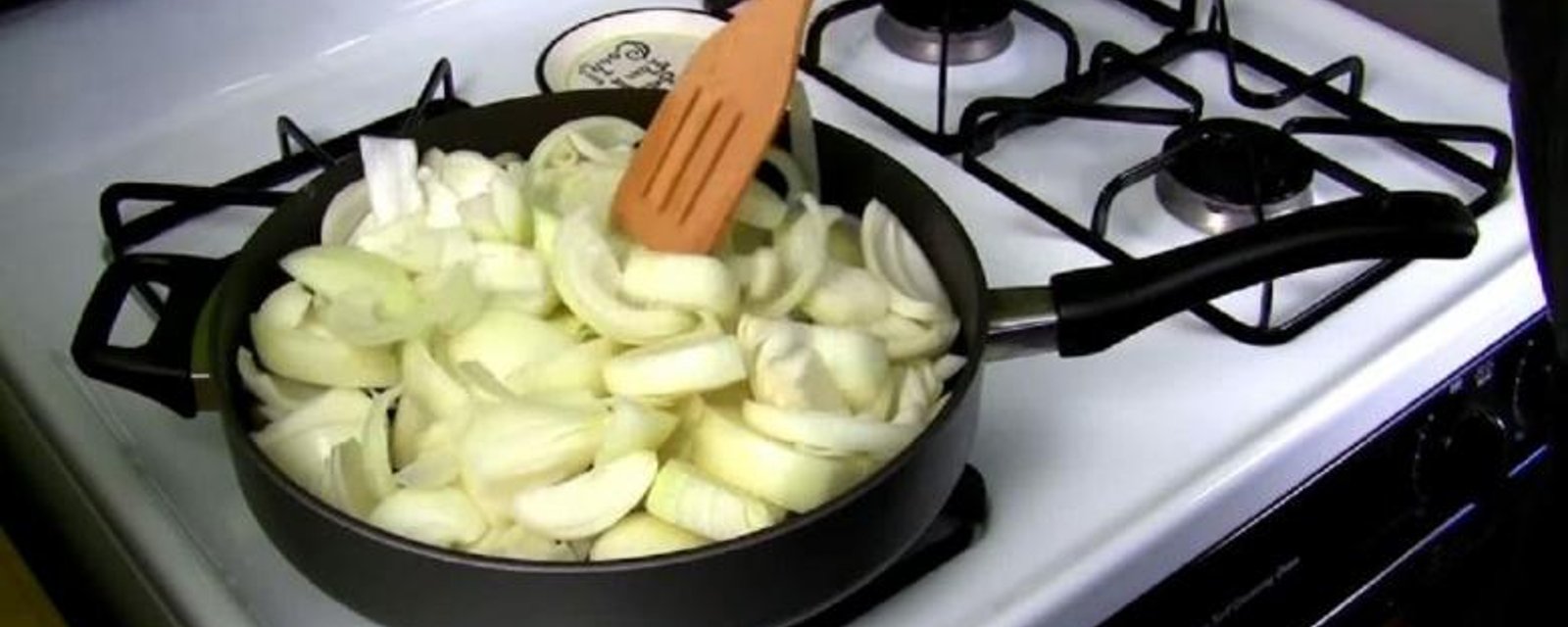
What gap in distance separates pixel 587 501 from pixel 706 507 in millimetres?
40

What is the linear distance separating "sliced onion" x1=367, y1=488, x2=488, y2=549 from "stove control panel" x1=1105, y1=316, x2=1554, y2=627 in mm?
265

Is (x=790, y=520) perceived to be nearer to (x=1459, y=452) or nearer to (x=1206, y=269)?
(x=1206, y=269)

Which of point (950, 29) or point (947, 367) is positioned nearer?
point (947, 367)

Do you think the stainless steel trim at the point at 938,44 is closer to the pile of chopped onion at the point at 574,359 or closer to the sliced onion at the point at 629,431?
the pile of chopped onion at the point at 574,359

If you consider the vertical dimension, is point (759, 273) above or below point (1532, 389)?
above

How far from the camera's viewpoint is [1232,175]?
34.7 inches

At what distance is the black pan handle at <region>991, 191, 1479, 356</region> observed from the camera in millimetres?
694

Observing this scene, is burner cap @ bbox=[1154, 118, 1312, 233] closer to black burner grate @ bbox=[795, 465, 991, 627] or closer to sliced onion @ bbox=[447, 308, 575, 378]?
black burner grate @ bbox=[795, 465, 991, 627]

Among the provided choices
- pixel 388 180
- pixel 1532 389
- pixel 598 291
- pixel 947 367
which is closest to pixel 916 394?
pixel 947 367

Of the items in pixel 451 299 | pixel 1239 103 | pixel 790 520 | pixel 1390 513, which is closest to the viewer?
pixel 790 520

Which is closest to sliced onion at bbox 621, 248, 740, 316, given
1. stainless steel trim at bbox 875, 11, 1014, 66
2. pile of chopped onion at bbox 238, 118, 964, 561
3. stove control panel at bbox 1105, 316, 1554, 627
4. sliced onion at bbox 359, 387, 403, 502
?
pile of chopped onion at bbox 238, 118, 964, 561

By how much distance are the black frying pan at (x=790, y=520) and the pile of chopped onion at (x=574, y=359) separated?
0.02m

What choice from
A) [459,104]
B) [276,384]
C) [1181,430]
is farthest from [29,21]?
[1181,430]

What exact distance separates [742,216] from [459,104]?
0.23 metres
